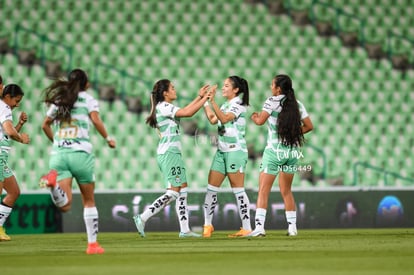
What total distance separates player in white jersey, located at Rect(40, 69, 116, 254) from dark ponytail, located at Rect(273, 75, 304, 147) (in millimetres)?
3223

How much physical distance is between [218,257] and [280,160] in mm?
3247

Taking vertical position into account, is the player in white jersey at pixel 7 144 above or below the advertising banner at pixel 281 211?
above

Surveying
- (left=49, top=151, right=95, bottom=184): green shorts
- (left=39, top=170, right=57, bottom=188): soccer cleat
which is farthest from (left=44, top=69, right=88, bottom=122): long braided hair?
(left=39, top=170, right=57, bottom=188): soccer cleat

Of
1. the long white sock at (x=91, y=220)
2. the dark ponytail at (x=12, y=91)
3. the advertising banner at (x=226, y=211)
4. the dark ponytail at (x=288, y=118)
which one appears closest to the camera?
the long white sock at (x=91, y=220)

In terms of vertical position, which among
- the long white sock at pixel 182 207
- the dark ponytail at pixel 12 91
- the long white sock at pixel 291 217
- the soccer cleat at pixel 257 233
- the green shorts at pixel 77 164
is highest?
the dark ponytail at pixel 12 91

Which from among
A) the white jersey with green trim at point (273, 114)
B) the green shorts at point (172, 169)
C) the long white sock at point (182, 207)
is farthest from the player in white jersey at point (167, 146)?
the white jersey with green trim at point (273, 114)

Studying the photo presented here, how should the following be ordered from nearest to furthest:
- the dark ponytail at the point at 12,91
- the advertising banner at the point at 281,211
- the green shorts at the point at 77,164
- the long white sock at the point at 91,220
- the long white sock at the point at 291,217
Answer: the green shorts at the point at 77,164 → the long white sock at the point at 91,220 → the dark ponytail at the point at 12,91 → the long white sock at the point at 291,217 → the advertising banner at the point at 281,211

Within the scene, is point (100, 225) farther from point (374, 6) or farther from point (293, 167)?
point (374, 6)

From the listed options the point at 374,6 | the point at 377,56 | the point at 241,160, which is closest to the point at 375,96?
the point at 377,56

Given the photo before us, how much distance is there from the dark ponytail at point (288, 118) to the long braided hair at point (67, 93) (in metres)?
3.38

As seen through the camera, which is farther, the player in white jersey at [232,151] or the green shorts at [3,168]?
the player in white jersey at [232,151]

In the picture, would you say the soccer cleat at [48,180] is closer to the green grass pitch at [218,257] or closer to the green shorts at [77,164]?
the green shorts at [77,164]

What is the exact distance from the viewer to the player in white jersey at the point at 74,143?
29.8ft

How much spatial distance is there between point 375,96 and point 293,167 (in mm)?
8716
